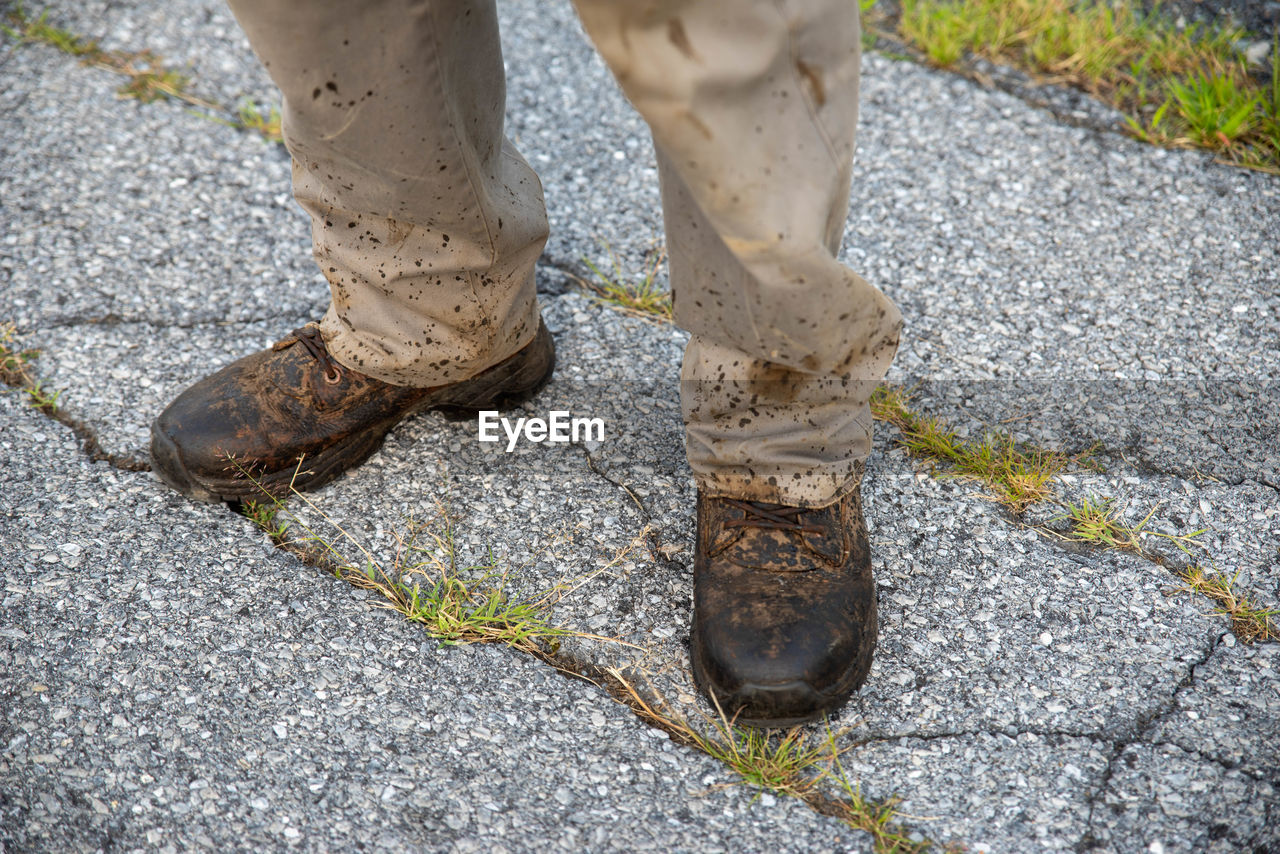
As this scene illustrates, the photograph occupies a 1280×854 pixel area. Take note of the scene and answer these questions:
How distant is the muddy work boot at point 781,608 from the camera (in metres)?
1.41

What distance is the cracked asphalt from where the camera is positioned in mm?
1368

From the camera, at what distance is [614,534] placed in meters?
1.73

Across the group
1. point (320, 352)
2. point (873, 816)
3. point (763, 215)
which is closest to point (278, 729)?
point (320, 352)

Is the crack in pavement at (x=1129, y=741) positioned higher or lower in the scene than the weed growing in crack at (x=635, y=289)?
lower

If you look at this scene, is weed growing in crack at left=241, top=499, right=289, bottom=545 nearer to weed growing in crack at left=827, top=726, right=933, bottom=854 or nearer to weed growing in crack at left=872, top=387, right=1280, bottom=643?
weed growing in crack at left=827, top=726, right=933, bottom=854

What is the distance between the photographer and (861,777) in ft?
4.59

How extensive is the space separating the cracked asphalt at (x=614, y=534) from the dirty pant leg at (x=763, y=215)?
0.33 metres

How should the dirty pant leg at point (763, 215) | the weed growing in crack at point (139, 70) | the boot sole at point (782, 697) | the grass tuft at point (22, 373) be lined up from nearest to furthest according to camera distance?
the dirty pant leg at point (763, 215)
the boot sole at point (782, 697)
the grass tuft at point (22, 373)
the weed growing in crack at point (139, 70)

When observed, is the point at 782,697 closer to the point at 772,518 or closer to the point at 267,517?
the point at 772,518

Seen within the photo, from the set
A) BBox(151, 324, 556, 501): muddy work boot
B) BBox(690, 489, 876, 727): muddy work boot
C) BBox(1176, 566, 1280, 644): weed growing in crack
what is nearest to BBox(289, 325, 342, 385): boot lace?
BBox(151, 324, 556, 501): muddy work boot

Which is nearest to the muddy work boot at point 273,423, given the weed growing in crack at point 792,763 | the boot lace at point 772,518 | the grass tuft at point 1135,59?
the boot lace at point 772,518

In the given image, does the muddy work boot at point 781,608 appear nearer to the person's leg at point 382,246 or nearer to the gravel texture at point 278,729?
the gravel texture at point 278,729

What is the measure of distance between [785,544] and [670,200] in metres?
0.56

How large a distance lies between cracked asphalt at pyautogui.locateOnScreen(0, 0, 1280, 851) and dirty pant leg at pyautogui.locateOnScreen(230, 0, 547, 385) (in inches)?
11.2
